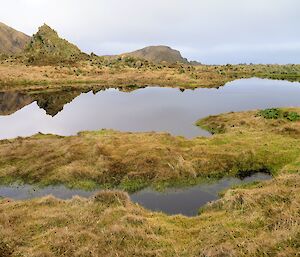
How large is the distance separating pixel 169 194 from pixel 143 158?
6779mm

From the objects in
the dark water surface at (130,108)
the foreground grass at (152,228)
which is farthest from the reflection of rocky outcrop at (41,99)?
the foreground grass at (152,228)

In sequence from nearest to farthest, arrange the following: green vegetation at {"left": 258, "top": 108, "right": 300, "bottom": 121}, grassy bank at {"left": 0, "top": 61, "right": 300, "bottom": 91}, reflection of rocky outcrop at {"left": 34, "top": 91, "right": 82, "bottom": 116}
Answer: green vegetation at {"left": 258, "top": 108, "right": 300, "bottom": 121} → reflection of rocky outcrop at {"left": 34, "top": 91, "right": 82, "bottom": 116} → grassy bank at {"left": 0, "top": 61, "right": 300, "bottom": 91}

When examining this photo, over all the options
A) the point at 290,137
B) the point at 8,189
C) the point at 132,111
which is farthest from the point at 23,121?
the point at 290,137

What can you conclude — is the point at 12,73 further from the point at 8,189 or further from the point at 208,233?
the point at 208,233

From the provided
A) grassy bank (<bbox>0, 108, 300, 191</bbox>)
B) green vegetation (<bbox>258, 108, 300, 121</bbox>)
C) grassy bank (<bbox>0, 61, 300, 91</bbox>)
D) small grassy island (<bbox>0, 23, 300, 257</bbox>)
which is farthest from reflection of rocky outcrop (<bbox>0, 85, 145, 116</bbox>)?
green vegetation (<bbox>258, 108, 300, 121</bbox>)

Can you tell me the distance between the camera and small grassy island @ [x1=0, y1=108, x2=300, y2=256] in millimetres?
20156

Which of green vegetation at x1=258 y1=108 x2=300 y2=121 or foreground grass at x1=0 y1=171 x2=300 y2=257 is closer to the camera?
foreground grass at x1=0 y1=171 x2=300 y2=257

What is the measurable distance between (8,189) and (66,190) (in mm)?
5942

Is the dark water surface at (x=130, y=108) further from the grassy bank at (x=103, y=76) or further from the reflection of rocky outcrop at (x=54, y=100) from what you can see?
the grassy bank at (x=103, y=76)

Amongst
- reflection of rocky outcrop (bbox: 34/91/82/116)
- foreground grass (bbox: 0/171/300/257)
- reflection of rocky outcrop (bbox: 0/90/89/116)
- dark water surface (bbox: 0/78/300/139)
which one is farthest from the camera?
reflection of rocky outcrop (bbox: 0/90/89/116)

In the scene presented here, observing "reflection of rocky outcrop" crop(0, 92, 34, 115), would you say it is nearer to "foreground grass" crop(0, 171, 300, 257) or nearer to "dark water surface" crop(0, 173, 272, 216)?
"dark water surface" crop(0, 173, 272, 216)

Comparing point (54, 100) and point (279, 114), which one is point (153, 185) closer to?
point (279, 114)

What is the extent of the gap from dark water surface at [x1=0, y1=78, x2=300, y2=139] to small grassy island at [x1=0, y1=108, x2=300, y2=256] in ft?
43.3

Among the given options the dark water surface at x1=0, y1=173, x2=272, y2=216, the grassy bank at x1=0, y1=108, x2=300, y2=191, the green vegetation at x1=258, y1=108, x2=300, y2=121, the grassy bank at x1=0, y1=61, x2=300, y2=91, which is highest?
the grassy bank at x1=0, y1=61, x2=300, y2=91
